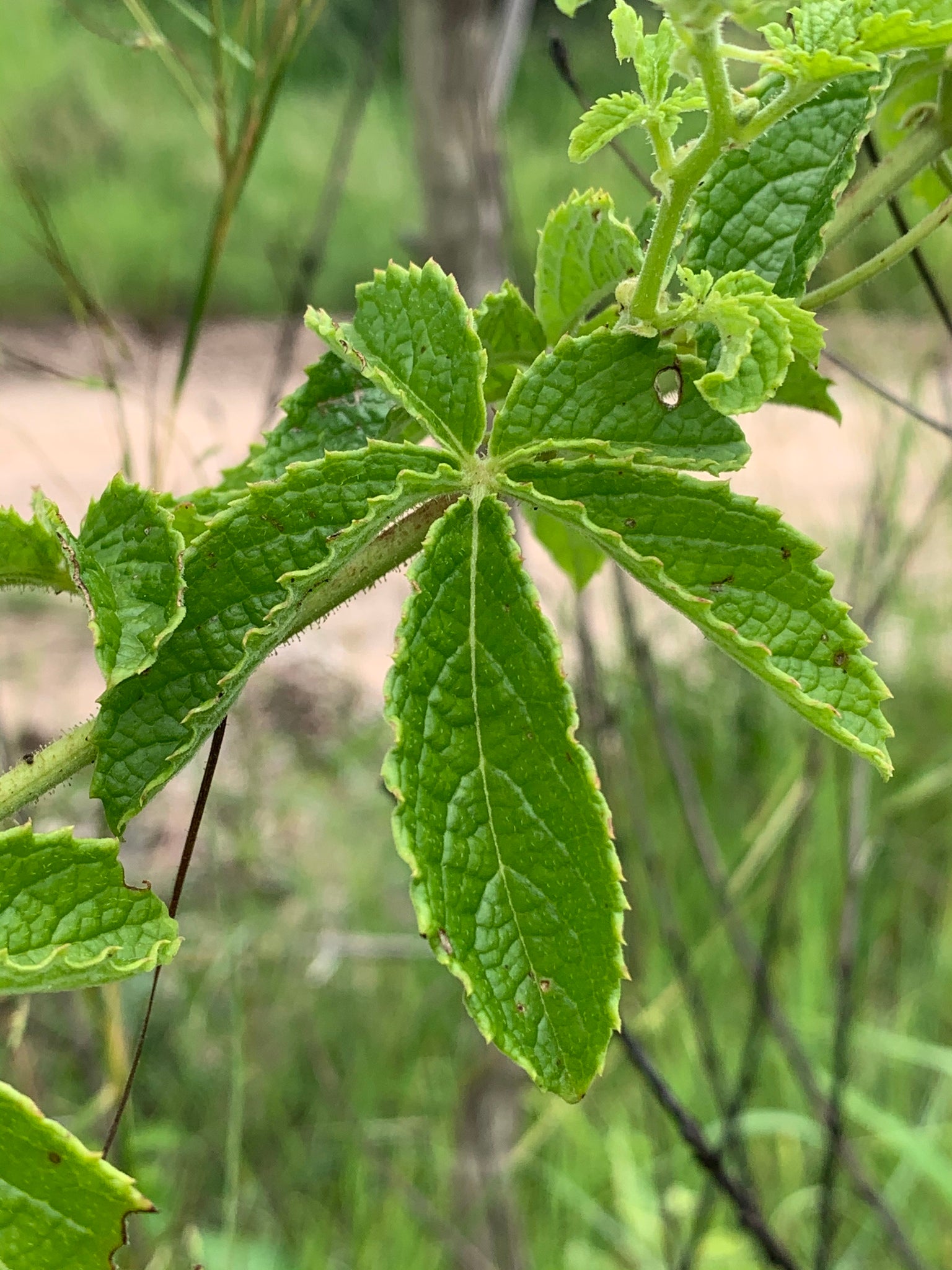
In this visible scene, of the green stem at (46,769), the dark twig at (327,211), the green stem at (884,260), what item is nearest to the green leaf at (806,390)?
the green stem at (884,260)

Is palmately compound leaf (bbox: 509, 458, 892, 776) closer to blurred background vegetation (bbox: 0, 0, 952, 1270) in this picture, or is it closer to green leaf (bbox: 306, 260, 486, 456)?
green leaf (bbox: 306, 260, 486, 456)

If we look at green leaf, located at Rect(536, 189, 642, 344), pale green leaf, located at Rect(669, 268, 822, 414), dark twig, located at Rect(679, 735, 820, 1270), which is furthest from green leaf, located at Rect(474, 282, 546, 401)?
dark twig, located at Rect(679, 735, 820, 1270)

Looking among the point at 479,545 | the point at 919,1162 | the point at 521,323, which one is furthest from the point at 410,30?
the point at 919,1162

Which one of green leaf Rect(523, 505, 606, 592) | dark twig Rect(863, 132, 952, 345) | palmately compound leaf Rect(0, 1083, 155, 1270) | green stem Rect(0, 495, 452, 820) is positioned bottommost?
palmately compound leaf Rect(0, 1083, 155, 1270)

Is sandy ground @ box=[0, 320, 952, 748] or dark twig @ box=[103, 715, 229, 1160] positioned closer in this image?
dark twig @ box=[103, 715, 229, 1160]

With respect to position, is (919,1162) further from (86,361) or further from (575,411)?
(86,361)

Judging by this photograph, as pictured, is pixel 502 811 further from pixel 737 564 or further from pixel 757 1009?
pixel 757 1009
